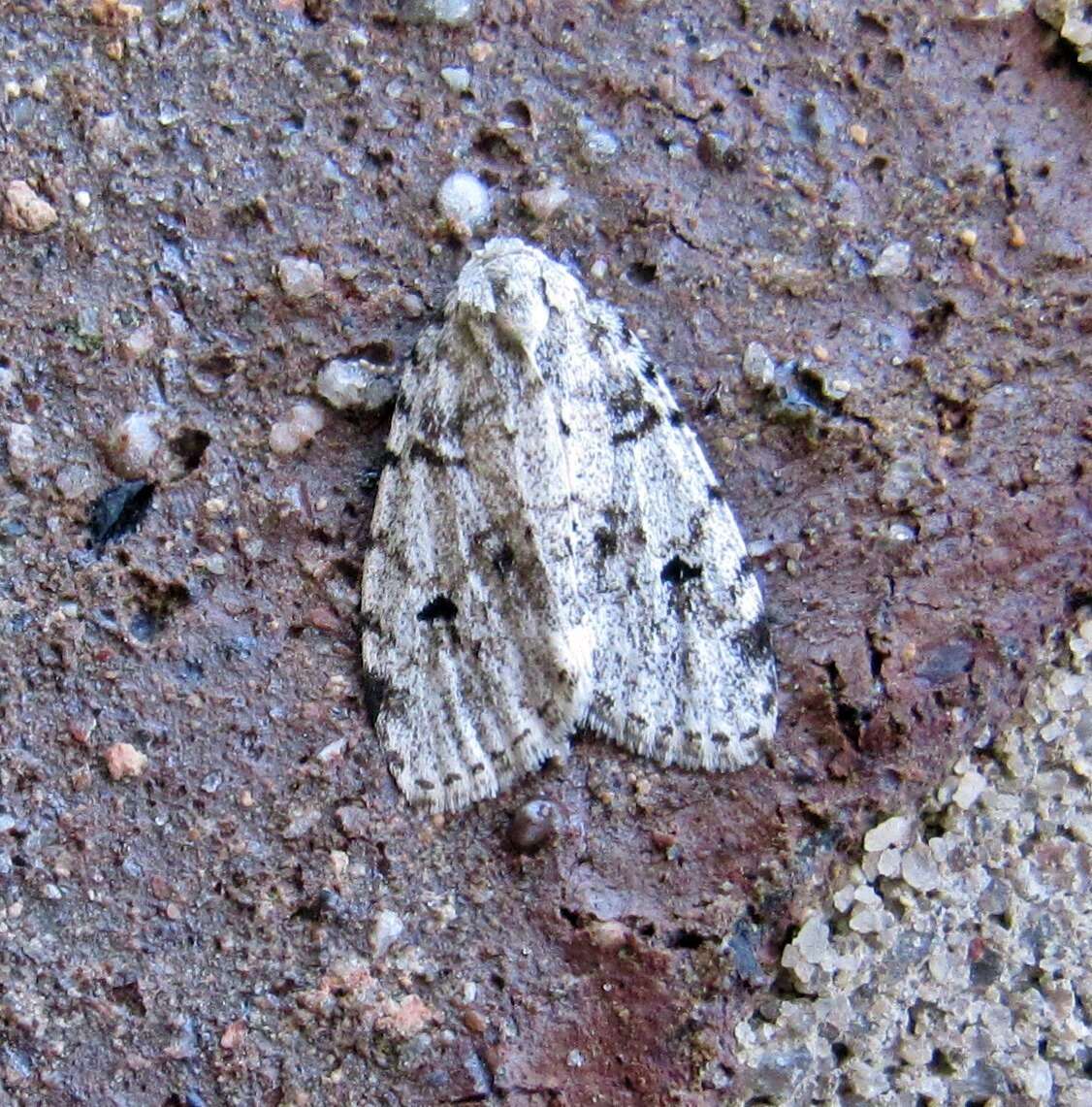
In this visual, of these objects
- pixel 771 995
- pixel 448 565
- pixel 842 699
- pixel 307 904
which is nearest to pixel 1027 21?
pixel 842 699

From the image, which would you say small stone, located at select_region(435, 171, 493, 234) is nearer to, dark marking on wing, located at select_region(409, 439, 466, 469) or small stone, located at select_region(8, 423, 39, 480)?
dark marking on wing, located at select_region(409, 439, 466, 469)

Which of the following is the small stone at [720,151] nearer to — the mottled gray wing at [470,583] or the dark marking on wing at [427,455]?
the mottled gray wing at [470,583]

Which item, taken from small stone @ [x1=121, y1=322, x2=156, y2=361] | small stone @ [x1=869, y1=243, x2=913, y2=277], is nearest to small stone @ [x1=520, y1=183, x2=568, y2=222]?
small stone @ [x1=869, y1=243, x2=913, y2=277]

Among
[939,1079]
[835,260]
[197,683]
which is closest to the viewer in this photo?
[939,1079]

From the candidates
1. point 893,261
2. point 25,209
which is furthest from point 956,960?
point 25,209

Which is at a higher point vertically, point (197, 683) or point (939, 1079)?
point (939, 1079)

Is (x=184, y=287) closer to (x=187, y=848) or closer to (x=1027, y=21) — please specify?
(x=187, y=848)
